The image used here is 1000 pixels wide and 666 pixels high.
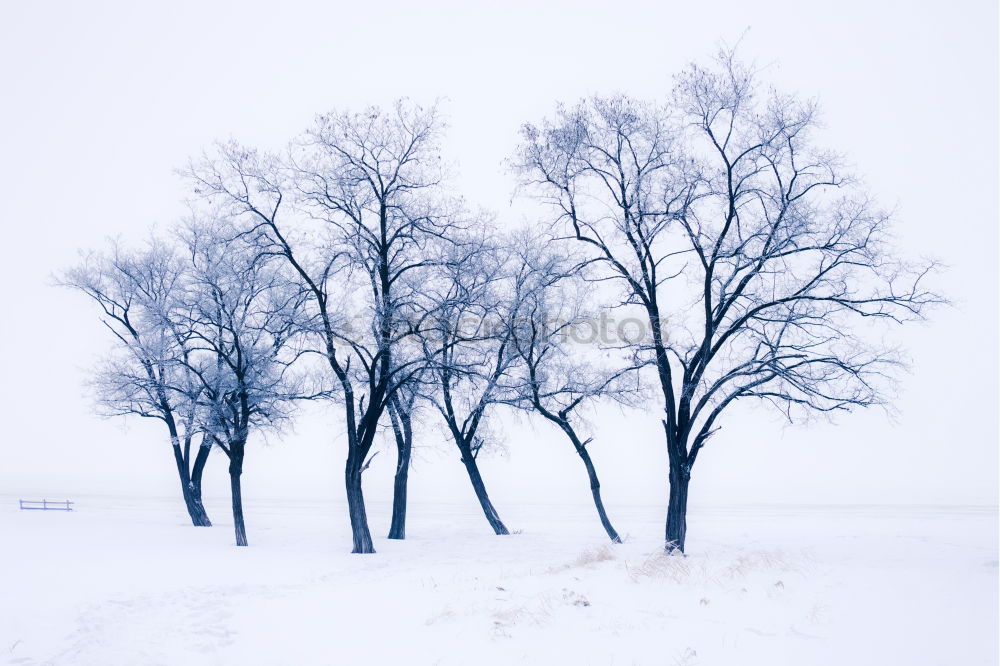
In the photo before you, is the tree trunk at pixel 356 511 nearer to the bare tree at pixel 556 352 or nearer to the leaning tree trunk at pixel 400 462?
the leaning tree trunk at pixel 400 462

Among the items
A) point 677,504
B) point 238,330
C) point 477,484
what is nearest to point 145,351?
point 238,330

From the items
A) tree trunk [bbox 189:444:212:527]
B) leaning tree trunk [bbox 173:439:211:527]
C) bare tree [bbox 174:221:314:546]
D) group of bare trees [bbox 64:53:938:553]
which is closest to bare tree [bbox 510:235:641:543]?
group of bare trees [bbox 64:53:938:553]

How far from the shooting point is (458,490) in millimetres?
68438

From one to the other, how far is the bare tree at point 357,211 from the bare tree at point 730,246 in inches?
125

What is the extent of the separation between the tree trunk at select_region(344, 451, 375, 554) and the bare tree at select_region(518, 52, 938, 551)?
798cm

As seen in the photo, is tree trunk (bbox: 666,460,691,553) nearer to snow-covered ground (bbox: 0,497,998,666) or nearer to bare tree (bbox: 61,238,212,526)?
snow-covered ground (bbox: 0,497,998,666)

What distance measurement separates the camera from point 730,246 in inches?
661

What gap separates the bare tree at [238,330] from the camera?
2017 cm

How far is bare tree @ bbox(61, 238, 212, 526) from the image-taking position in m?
24.0

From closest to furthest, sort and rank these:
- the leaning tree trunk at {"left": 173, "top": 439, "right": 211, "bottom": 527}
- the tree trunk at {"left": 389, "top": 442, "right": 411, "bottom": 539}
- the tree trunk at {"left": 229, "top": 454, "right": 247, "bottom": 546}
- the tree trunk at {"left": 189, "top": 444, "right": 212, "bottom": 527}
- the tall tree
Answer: the tree trunk at {"left": 229, "top": 454, "right": 247, "bottom": 546} → the tall tree → the tree trunk at {"left": 389, "top": 442, "right": 411, "bottom": 539} → the tree trunk at {"left": 189, "top": 444, "right": 212, "bottom": 527} → the leaning tree trunk at {"left": 173, "top": 439, "right": 211, "bottom": 527}

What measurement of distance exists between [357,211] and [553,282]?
18.2 feet

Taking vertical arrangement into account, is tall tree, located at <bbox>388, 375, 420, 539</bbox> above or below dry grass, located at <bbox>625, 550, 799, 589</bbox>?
above

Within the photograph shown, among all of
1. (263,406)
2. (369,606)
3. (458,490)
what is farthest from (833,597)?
(458,490)

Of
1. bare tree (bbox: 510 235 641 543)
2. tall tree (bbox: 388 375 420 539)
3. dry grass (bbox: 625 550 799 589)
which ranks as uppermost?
bare tree (bbox: 510 235 641 543)
